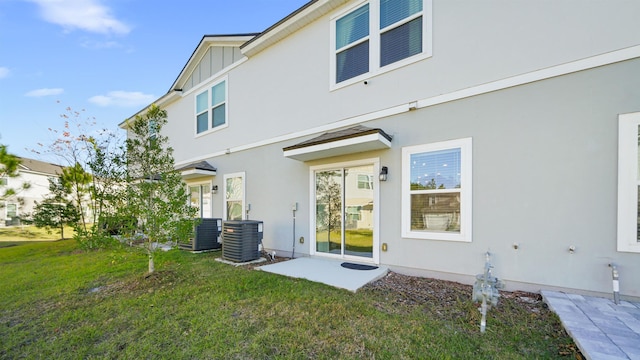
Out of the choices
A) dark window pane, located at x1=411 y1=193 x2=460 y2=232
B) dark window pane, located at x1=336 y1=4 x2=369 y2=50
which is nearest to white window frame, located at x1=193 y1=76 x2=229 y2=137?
dark window pane, located at x1=336 y1=4 x2=369 y2=50

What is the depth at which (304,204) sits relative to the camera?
673cm

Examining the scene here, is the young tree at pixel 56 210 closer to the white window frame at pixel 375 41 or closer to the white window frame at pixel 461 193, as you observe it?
the white window frame at pixel 375 41

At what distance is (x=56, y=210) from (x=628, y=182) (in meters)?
16.4

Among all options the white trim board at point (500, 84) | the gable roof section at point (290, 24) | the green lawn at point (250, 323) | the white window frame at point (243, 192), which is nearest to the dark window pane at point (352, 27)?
the gable roof section at point (290, 24)

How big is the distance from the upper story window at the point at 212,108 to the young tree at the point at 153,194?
12.8ft

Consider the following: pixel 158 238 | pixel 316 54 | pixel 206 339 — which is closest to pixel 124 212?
pixel 158 238

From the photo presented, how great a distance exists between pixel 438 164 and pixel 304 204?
3371 millimetres

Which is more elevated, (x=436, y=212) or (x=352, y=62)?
(x=352, y=62)

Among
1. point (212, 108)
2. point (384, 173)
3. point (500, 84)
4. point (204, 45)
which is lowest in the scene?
point (384, 173)

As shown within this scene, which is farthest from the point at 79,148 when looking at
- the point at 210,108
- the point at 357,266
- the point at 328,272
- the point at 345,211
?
the point at 357,266

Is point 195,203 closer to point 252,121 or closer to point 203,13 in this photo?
point 252,121

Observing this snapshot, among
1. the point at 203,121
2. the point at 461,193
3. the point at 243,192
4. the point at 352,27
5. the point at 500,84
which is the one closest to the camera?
the point at 500,84

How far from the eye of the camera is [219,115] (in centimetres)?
944

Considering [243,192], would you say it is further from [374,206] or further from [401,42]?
[401,42]
